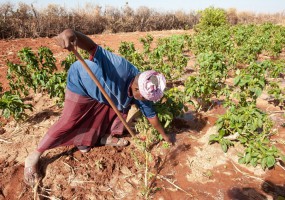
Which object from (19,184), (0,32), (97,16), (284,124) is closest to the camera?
(19,184)

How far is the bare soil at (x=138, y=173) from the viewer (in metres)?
2.40

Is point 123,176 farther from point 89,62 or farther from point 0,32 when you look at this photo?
point 0,32

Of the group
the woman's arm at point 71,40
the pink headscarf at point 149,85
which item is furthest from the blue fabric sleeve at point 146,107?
the woman's arm at point 71,40

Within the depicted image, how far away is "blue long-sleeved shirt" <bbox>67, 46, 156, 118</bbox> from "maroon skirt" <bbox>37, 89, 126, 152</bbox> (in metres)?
0.13

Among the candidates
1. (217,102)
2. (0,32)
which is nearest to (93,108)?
(217,102)

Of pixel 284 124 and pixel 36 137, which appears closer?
pixel 36 137

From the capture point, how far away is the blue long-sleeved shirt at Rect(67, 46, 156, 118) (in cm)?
206

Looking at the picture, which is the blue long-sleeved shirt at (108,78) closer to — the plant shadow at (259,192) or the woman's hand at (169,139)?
the woman's hand at (169,139)

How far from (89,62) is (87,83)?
0.72 ft

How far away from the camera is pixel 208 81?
3.54m

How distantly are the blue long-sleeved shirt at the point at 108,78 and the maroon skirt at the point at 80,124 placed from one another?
13 centimetres

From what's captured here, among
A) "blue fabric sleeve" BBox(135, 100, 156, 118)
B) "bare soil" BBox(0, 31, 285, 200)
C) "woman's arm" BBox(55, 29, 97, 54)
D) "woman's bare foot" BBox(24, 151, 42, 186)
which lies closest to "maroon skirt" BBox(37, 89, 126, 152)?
"woman's bare foot" BBox(24, 151, 42, 186)

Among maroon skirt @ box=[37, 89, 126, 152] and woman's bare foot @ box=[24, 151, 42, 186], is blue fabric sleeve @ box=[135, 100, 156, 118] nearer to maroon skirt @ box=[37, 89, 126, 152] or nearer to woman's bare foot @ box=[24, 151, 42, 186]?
maroon skirt @ box=[37, 89, 126, 152]

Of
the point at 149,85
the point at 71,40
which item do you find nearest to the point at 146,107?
the point at 149,85
